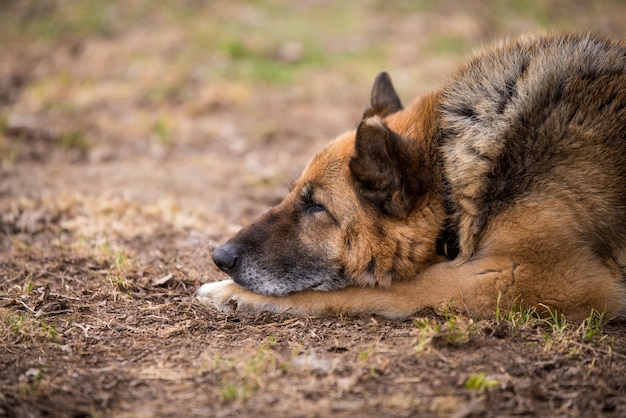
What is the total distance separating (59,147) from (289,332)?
5683 millimetres

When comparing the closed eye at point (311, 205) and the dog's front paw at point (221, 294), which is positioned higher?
the closed eye at point (311, 205)

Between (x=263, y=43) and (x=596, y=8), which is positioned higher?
(x=596, y=8)

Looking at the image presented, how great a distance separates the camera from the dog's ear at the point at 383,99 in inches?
198

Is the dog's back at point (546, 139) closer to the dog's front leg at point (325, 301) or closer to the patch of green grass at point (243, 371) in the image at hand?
the dog's front leg at point (325, 301)

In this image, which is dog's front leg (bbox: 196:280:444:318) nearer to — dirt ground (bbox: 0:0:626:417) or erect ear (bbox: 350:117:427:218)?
dirt ground (bbox: 0:0:626:417)

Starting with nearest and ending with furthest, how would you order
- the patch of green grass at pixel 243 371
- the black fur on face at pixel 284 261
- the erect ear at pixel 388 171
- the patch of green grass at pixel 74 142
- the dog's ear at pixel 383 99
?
the patch of green grass at pixel 243 371 < the erect ear at pixel 388 171 < the black fur on face at pixel 284 261 < the dog's ear at pixel 383 99 < the patch of green grass at pixel 74 142

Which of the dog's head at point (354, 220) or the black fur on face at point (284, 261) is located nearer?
the dog's head at point (354, 220)

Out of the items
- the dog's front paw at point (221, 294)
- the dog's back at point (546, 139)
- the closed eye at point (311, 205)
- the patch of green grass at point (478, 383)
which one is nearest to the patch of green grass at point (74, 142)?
the dog's front paw at point (221, 294)

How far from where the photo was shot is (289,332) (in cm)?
389

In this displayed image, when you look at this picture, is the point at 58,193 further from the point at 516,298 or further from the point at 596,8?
the point at 596,8

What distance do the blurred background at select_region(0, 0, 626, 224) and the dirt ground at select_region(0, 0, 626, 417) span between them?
0.14ft

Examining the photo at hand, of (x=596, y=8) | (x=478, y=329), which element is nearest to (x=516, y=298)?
(x=478, y=329)

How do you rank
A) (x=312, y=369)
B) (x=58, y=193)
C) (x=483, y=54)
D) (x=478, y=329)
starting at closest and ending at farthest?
(x=312, y=369)
(x=478, y=329)
(x=483, y=54)
(x=58, y=193)

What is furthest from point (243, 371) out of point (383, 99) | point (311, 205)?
point (383, 99)
